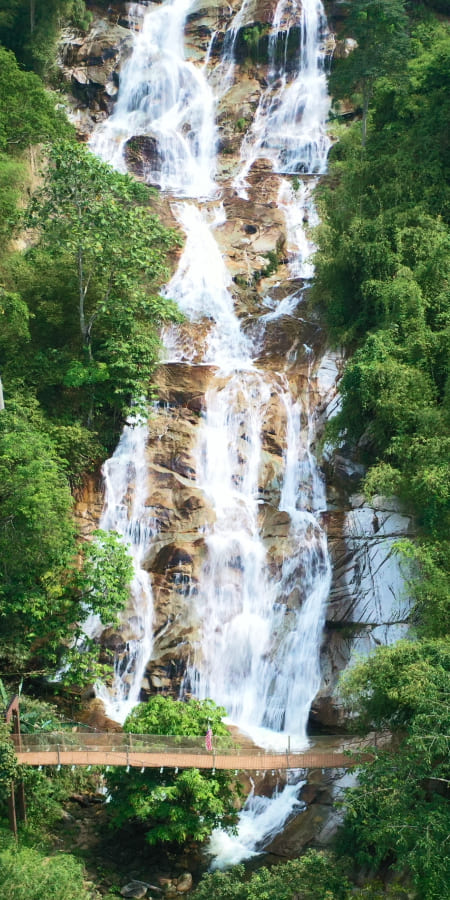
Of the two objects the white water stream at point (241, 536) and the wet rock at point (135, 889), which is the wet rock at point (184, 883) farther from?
the white water stream at point (241, 536)

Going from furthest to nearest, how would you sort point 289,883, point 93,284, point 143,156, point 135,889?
1. point 143,156
2. point 93,284
3. point 135,889
4. point 289,883

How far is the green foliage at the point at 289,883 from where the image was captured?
1481cm

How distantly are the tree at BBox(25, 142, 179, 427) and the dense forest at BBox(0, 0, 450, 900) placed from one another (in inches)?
2.4

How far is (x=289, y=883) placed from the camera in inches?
592

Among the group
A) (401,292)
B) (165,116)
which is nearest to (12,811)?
(401,292)

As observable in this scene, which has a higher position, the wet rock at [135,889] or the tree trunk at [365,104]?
the tree trunk at [365,104]

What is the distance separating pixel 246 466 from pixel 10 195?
10865 mm

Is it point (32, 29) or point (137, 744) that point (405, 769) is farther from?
point (32, 29)

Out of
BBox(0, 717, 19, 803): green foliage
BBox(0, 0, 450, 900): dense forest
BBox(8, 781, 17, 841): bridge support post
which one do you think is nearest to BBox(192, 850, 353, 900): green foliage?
BBox(0, 0, 450, 900): dense forest

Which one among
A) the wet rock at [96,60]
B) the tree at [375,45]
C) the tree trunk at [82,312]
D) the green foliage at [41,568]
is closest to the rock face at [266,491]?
the green foliage at [41,568]

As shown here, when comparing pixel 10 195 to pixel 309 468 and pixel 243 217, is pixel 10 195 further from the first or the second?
pixel 309 468

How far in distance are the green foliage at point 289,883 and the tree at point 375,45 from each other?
22075 mm

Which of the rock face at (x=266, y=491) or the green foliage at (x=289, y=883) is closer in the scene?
the green foliage at (x=289, y=883)

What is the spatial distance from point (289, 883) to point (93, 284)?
54.1ft
